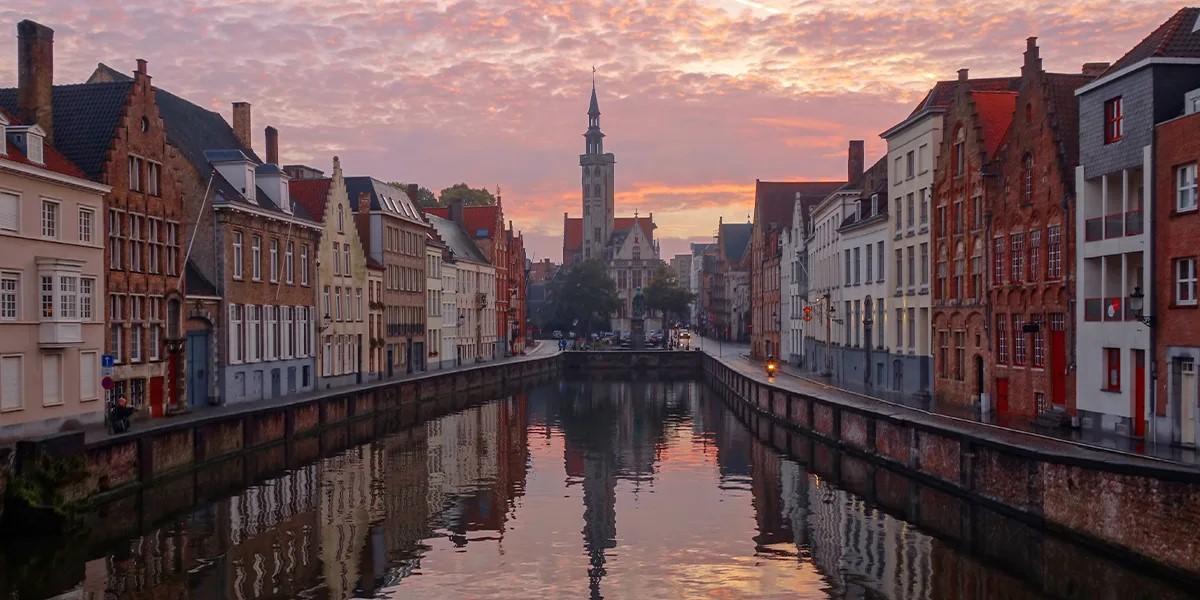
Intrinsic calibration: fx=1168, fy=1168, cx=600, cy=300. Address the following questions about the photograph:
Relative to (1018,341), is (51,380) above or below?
below

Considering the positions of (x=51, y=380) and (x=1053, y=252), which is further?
(x=1053, y=252)

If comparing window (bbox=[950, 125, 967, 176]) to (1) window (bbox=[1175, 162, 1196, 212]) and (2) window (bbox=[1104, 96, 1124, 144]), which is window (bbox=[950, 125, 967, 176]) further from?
(1) window (bbox=[1175, 162, 1196, 212])

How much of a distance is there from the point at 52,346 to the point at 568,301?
100988mm

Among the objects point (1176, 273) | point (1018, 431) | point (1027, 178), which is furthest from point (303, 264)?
point (1176, 273)

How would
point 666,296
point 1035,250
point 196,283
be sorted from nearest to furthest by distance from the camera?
point 1035,250, point 196,283, point 666,296

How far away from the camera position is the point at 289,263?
185ft

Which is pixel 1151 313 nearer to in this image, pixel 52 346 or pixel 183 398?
pixel 52 346

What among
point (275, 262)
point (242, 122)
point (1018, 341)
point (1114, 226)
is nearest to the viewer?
point (1114, 226)

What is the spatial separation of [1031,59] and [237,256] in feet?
107

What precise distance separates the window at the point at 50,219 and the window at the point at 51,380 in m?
3.66

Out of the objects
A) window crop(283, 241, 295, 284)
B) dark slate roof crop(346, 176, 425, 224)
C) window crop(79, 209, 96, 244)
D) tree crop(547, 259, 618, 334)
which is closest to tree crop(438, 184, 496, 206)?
tree crop(547, 259, 618, 334)

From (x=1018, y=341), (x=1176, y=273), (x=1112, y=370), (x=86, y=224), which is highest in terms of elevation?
(x=86, y=224)

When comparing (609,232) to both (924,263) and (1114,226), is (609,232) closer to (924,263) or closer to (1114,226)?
(924,263)

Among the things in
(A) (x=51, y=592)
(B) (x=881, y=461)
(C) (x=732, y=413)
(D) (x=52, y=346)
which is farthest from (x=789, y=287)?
(A) (x=51, y=592)
